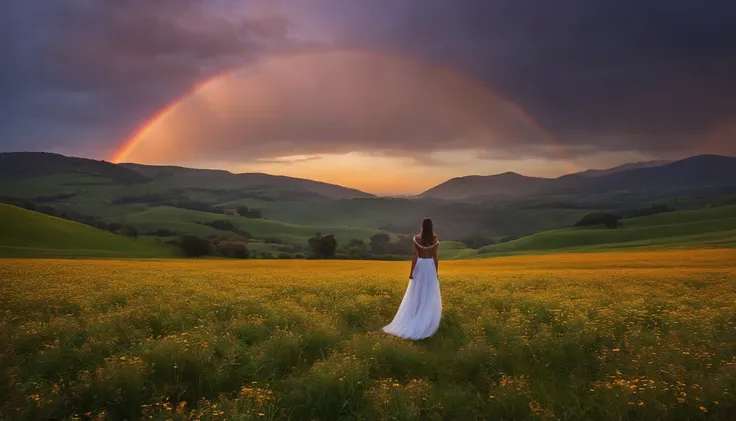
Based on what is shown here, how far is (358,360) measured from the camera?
10016 mm

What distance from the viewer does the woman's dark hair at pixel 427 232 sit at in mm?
13922

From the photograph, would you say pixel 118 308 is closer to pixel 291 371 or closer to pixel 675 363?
pixel 291 371

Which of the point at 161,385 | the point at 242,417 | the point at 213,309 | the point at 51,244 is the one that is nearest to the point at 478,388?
the point at 242,417

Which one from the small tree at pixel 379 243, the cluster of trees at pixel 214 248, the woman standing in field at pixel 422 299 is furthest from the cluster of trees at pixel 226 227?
the woman standing in field at pixel 422 299

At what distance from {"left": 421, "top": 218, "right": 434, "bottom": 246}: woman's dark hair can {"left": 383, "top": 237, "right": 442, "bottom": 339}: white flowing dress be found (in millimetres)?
179

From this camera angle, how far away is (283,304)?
49.8 feet

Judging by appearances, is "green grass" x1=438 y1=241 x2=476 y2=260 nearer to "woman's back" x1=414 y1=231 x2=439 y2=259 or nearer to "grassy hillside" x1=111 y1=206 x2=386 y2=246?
"grassy hillside" x1=111 y1=206 x2=386 y2=246

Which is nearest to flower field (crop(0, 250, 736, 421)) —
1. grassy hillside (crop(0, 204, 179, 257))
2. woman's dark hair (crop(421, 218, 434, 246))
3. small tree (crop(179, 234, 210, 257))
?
woman's dark hair (crop(421, 218, 434, 246))

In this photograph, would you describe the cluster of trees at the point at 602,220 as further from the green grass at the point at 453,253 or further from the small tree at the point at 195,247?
the small tree at the point at 195,247

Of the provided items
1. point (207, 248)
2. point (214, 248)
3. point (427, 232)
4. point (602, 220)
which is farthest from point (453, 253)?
point (427, 232)

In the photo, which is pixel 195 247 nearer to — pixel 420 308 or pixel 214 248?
pixel 214 248

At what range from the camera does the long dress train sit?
13.0 m

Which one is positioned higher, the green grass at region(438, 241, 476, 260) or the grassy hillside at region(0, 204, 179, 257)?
the grassy hillside at region(0, 204, 179, 257)

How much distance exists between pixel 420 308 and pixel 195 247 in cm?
7169
